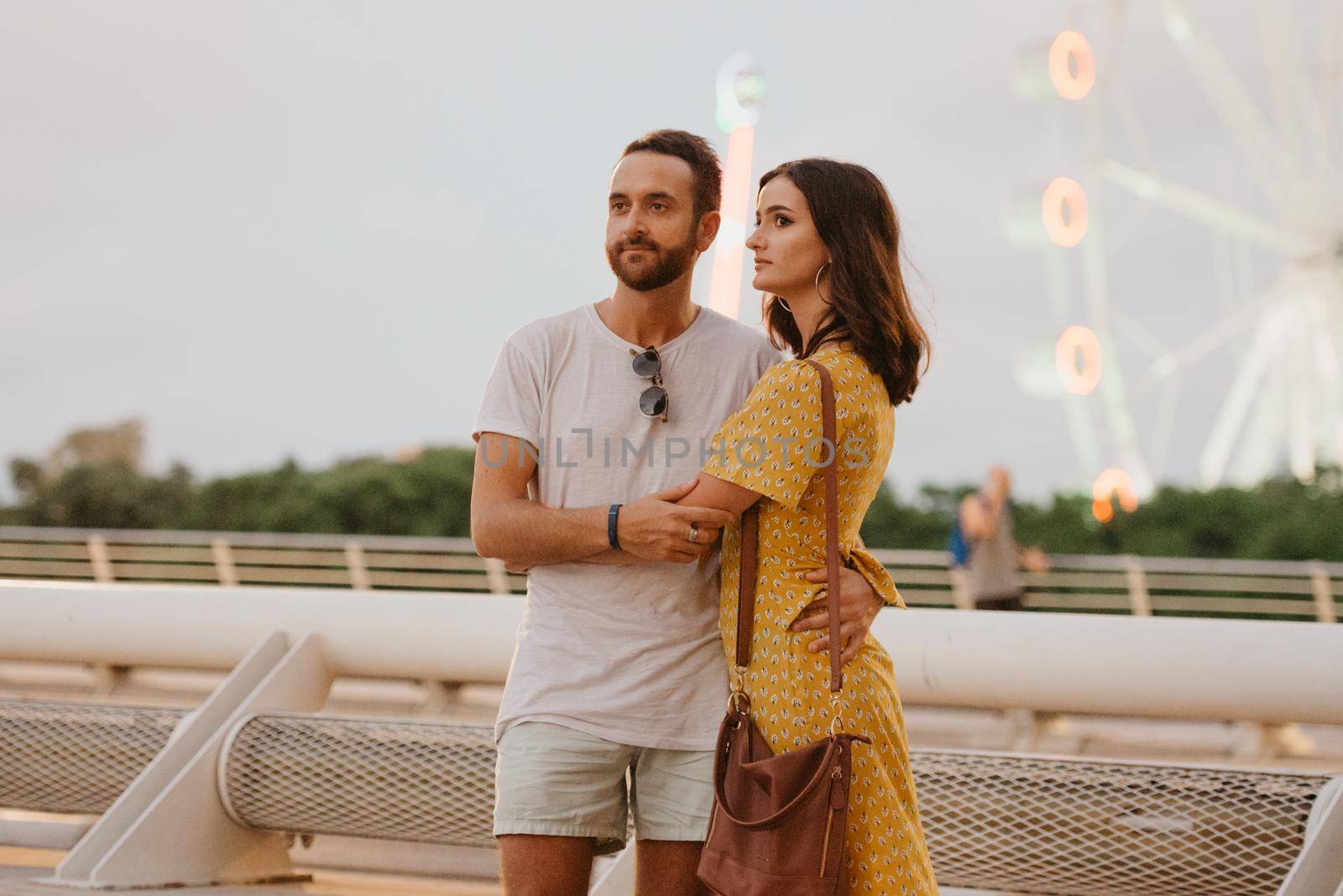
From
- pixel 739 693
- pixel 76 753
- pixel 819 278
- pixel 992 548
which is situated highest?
pixel 819 278

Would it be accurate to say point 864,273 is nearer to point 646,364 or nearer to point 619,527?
point 646,364

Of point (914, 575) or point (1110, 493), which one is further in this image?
point (1110, 493)

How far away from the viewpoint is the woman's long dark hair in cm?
227

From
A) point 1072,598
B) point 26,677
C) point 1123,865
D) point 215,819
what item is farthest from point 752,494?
point 1072,598

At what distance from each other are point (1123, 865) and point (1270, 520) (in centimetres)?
1302

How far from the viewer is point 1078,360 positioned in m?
17.7

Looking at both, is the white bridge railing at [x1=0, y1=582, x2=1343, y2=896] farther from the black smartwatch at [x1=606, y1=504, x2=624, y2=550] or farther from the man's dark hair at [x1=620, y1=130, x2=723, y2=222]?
the man's dark hair at [x1=620, y1=130, x2=723, y2=222]

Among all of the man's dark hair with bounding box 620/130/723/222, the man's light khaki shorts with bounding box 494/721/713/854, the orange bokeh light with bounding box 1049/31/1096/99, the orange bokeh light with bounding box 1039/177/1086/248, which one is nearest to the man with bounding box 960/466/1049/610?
the man's dark hair with bounding box 620/130/723/222

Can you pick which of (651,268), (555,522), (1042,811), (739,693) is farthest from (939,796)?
(651,268)

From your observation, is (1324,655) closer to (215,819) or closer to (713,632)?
(713,632)

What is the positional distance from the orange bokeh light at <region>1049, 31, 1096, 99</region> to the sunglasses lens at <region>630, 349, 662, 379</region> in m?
16.0

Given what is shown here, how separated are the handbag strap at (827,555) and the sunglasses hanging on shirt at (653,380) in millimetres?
248

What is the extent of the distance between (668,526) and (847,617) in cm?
30

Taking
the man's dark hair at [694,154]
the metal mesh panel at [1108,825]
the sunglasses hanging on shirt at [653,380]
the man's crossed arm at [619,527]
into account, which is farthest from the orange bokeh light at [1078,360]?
the man's crossed arm at [619,527]
